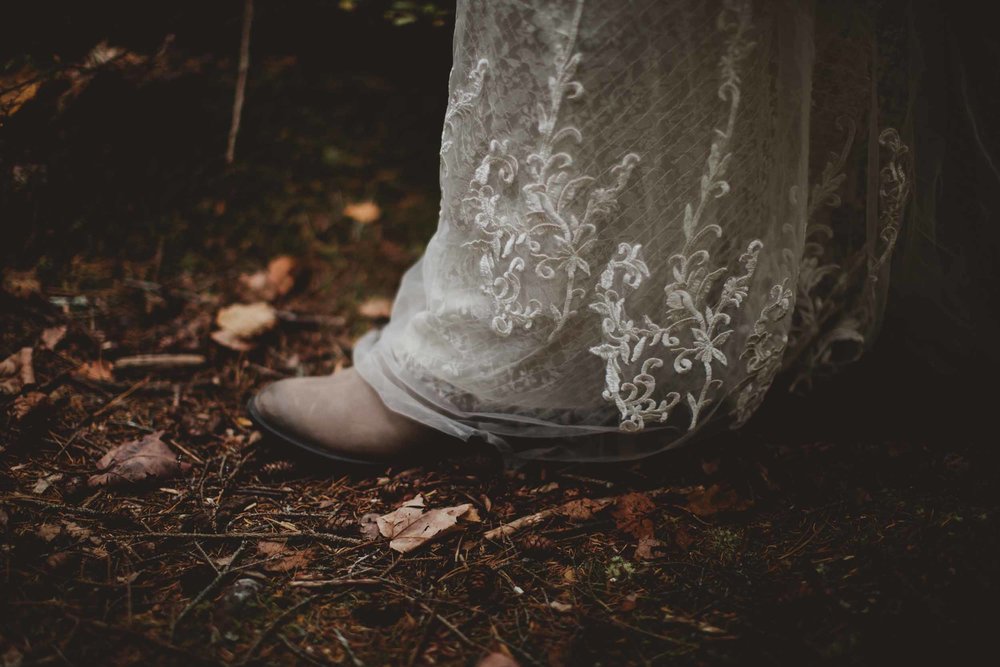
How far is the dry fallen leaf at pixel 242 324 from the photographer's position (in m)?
1.61

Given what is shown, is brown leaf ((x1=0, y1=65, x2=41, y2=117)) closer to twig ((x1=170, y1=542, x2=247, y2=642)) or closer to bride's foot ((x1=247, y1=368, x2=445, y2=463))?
bride's foot ((x1=247, y1=368, x2=445, y2=463))

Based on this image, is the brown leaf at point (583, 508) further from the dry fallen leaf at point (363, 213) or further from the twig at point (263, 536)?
the dry fallen leaf at point (363, 213)

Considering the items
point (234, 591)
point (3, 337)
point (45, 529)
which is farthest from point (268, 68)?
point (234, 591)

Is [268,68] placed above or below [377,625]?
above

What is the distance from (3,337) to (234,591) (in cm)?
98

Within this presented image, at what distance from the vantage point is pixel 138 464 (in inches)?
47.0

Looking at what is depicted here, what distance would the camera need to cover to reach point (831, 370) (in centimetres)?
139

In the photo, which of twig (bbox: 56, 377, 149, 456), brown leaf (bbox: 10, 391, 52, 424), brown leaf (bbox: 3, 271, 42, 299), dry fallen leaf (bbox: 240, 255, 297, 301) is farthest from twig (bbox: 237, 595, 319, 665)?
brown leaf (bbox: 3, 271, 42, 299)

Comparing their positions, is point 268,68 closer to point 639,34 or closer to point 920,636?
point 639,34

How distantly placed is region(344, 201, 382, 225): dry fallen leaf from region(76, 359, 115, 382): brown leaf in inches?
33.7

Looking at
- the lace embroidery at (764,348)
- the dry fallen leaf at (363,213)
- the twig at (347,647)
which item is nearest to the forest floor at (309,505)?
the twig at (347,647)

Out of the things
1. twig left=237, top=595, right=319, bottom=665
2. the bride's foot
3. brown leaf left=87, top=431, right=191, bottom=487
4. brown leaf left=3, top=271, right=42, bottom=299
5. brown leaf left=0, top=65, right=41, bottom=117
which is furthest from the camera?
brown leaf left=3, top=271, right=42, bottom=299

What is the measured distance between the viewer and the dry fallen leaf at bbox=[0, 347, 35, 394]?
51.1 inches

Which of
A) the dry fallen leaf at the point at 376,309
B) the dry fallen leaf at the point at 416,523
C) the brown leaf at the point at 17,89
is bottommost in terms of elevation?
the dry fallen leaf at the point at 416,523
